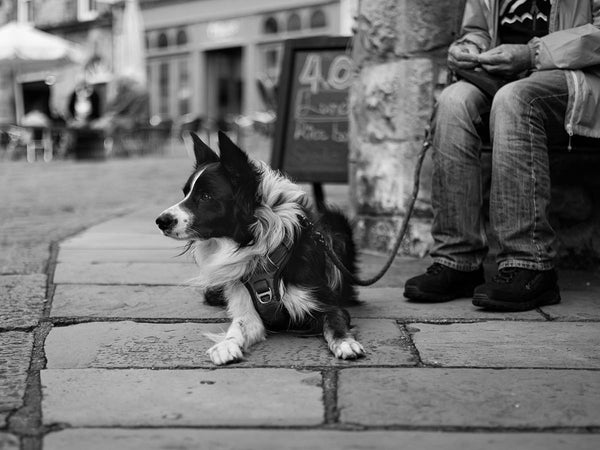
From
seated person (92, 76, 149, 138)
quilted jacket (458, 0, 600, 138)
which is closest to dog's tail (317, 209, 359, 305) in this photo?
quilted jacket (458, 0, 600, 138)

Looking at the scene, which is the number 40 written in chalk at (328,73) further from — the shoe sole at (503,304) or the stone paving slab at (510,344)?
the stone paving slab at (510,344)

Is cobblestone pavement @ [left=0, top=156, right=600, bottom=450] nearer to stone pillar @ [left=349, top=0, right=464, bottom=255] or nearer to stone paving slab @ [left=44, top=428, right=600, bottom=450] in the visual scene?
stone paving slab @ [left=44, top=428, right=600, bottom=450]

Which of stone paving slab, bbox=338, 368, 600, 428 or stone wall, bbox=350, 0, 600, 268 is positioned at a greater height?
stone wall, bbox=350, 0, 600, 268

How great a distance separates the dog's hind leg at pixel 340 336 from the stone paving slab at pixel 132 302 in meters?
0.60

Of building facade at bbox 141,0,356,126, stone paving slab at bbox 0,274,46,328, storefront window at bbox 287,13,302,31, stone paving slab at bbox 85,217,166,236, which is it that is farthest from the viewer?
building facade at bbox 141,0,356,126

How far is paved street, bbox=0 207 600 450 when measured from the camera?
2.08 meters

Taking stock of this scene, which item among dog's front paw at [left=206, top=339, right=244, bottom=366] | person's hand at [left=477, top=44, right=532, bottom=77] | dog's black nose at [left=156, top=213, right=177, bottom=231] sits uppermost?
person's hand at [left=477, top=44, right=532, bottom=77]

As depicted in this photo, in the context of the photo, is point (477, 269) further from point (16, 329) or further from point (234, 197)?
point (16, 329)

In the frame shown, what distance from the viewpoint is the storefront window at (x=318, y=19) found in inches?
875

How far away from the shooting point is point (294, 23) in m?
23.2

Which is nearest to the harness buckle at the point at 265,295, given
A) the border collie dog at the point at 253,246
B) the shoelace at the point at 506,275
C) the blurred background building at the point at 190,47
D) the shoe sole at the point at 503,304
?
the border collie dog at the point at 253,246

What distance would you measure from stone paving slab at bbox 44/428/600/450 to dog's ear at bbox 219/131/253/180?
1.07 m

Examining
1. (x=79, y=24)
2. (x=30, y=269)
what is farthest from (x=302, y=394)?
(x=79, y=24)

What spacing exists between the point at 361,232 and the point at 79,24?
Result: 2693 cm
